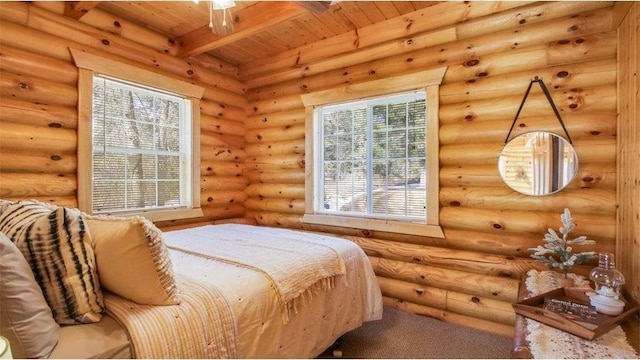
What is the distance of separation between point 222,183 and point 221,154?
38 cm

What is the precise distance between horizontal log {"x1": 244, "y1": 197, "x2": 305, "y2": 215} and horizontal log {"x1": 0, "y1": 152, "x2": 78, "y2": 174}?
1.99 meters

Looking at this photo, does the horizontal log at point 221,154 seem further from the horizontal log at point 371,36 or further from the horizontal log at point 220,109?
the horizontal log at point 371,36

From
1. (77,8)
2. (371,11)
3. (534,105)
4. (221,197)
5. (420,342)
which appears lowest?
(420,342)

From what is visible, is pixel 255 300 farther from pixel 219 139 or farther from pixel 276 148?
pixel 219 139

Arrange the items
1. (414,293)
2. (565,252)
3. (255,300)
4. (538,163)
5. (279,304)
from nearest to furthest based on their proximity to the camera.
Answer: (255,300), (279,304), (565,252), (538,163), (414,293)

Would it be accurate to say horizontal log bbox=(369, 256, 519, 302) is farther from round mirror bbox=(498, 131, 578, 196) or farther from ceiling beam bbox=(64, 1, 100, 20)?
ceiling beam bbox=(64, 1, 100, 20)


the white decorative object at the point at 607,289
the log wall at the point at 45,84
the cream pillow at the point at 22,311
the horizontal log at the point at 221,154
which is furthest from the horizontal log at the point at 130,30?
the white decorative object at the point at 607,289

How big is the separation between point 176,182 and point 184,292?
239 cm

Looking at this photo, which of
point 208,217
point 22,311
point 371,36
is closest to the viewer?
point 22,311

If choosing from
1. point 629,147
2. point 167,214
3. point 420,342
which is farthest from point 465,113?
point 167,214

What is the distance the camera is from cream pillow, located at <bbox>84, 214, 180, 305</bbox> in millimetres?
1222

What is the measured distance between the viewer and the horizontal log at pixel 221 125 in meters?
3.64

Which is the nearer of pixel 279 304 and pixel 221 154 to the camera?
pixel 279 304

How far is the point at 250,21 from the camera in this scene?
270 cm
